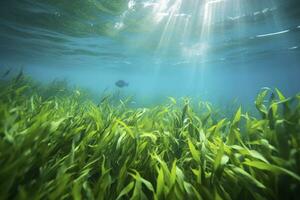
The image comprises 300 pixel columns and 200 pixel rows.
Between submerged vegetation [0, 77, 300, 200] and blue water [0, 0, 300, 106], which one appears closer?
submerged vegetation [0, 77, 300, 200]

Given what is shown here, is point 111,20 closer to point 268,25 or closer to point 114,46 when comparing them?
point 114,46

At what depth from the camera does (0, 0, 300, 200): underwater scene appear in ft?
6.96

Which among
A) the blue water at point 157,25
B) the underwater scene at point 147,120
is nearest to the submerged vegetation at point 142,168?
the underwater scene at point 147,120

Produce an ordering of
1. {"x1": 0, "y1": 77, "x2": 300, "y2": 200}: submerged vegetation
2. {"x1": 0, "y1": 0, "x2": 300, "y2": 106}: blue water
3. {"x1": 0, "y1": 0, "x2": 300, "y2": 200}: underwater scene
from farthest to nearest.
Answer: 1. {"x1": 0, "y1": 0, "x2": 300, "y2": 106}: blue water
2. {"x1": 0, "y1": 0, "x2": 300, "y2": 200}: underwater scene
3. {"x1": 0, "y1": 77, "x2": 300, "y2": 200}: submerged vegetation

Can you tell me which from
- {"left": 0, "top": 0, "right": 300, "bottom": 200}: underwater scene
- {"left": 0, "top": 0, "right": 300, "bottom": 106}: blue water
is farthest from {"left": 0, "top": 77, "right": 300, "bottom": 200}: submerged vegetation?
{"left": 0, "top": 0, "right": 300, "bottom": 106}: blue water

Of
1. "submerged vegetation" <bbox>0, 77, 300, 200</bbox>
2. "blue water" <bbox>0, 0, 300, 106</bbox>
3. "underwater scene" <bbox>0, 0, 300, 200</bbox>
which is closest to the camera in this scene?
"submerged vegetation" <bbox>0, 77, 300, 200</bbox>

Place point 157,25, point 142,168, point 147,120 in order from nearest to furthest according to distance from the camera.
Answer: point 142,168
point 147,120
point 157,25

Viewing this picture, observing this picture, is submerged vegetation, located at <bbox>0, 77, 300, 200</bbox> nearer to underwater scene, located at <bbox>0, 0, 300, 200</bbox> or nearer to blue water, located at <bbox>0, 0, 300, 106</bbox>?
underwater scene, located at <bbox>0, 0, 300, 200</bbox>

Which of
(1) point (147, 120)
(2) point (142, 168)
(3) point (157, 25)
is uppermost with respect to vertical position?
(3) point (157, 25)

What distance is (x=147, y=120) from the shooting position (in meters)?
4.75

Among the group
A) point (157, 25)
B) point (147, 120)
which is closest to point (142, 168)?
point (147, 120)

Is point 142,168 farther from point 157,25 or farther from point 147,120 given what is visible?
point 157,25

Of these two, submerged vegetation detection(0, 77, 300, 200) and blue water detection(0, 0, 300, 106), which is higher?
blue water detection(0, 0, 300, 106)

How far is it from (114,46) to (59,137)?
19.6 metres
